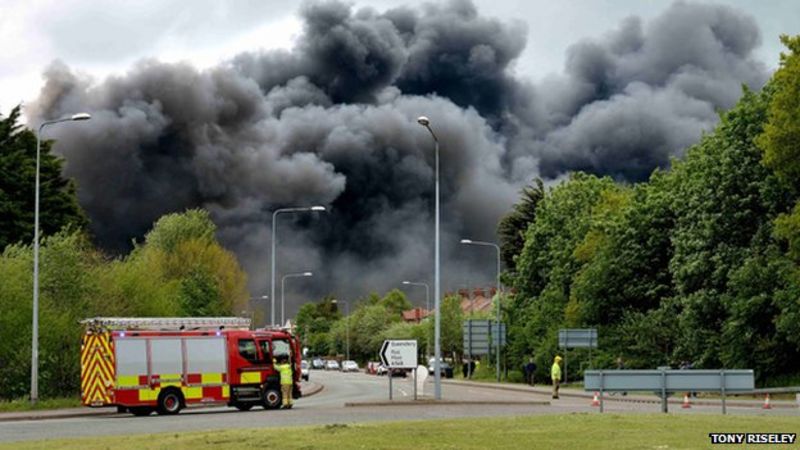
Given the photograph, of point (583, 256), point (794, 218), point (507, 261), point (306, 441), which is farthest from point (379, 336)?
point (306, 441)

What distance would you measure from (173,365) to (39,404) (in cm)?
614

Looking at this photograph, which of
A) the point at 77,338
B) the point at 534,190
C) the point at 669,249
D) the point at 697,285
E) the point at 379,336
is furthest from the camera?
the point at 379,336

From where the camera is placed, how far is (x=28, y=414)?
127ft

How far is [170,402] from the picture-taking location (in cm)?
3941

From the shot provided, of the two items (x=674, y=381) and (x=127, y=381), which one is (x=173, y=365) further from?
(x=674, y=381)

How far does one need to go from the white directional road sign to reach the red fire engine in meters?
4.34

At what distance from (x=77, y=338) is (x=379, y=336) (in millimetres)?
122439

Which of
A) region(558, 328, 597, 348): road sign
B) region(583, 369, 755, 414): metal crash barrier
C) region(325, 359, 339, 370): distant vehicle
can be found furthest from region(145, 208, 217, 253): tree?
region(325, 359, 339, 370): distant vehicle

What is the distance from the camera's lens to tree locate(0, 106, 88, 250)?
70.5 m

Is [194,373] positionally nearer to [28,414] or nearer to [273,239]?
[28,414]

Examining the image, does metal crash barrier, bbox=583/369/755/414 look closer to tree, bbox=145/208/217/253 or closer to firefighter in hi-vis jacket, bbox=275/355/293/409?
firefighter in hi-vis jacket, bbox=275/355/293/409

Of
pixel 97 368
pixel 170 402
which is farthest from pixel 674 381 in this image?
pixel 97 368

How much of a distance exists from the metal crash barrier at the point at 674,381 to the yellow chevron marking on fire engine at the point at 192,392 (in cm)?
1467

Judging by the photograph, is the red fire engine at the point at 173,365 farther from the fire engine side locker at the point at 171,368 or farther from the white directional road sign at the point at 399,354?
the white directional road sign at the point at 399,354
